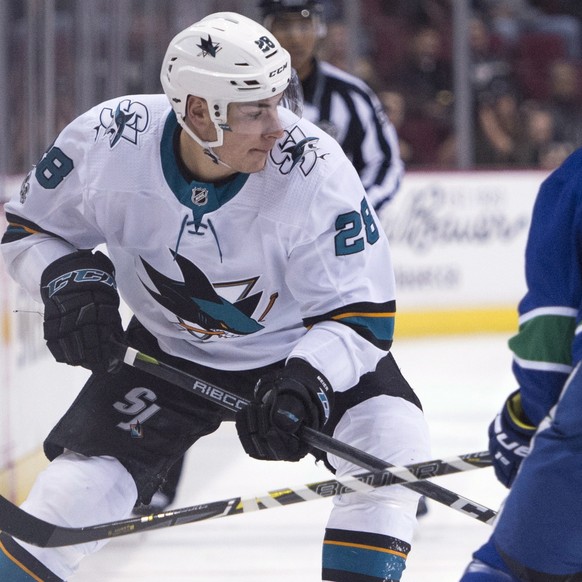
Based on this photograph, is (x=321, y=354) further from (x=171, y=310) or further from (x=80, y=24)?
(x=80, y=24)

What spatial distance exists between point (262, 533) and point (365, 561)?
1.35 meters

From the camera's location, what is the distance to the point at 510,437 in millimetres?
1530

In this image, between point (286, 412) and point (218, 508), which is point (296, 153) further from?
point (218, 508)

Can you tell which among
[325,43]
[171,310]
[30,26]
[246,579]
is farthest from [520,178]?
[171,310]

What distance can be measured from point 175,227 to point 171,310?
19cm

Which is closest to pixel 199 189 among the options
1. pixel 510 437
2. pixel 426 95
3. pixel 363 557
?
pixel 363 557

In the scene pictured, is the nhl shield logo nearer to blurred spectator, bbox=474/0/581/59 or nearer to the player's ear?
the player's ear

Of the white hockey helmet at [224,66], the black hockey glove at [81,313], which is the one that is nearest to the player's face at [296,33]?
the white hockey helmet at [224,66]

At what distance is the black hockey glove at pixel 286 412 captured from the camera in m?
1.92

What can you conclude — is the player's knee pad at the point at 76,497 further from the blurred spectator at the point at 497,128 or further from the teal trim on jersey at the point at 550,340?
the blurred spectator at the point at 497,128

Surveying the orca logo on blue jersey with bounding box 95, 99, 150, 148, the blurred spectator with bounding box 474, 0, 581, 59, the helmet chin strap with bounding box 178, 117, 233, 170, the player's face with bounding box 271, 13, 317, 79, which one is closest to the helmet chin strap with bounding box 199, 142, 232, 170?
the helmet chin strap with bounding box 178, 117, 233, 170

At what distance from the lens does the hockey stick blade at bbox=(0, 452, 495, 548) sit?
1.94 m

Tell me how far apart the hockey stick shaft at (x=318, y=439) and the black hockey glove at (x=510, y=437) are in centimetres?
43

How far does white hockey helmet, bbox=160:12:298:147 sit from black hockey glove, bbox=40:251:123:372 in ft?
1.00
